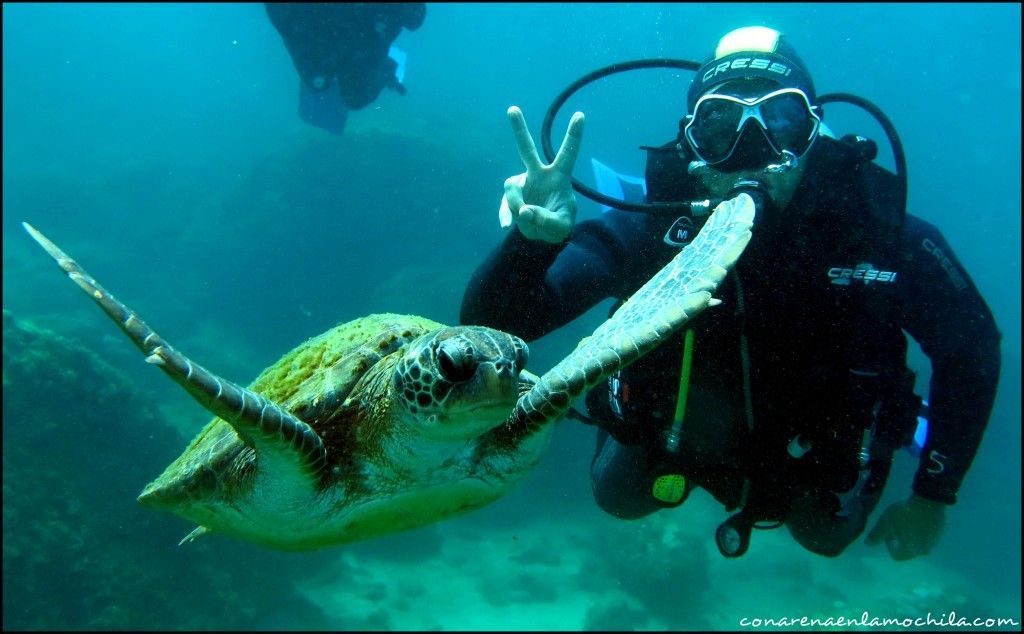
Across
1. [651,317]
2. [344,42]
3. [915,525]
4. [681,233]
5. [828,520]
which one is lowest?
[915,525]

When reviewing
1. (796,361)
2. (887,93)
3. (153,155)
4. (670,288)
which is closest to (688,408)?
(796,361)

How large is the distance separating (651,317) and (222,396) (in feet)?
4.60

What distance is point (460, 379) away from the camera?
180 cm

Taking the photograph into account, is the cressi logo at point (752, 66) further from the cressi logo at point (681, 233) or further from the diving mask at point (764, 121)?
the cressi logo at point (681, 233)

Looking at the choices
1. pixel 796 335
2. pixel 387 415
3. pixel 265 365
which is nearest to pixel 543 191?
pixel 387 415

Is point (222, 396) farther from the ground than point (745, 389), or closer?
farther from the ground

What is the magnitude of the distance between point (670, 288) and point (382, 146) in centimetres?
2144

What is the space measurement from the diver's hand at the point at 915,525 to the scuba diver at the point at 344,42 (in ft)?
34.5

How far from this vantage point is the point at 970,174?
6256 centimetres

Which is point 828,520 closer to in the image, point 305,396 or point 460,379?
point 460,379

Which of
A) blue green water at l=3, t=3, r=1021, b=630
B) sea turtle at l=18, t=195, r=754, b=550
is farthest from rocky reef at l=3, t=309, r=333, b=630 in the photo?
sea turtle at l=18, t=195, r=754, b=550

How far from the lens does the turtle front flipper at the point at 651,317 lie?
5.97 ft

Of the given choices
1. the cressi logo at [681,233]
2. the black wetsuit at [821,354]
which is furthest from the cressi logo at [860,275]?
the cressi logo at [681,233]

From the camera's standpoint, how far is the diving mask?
3.37 m
